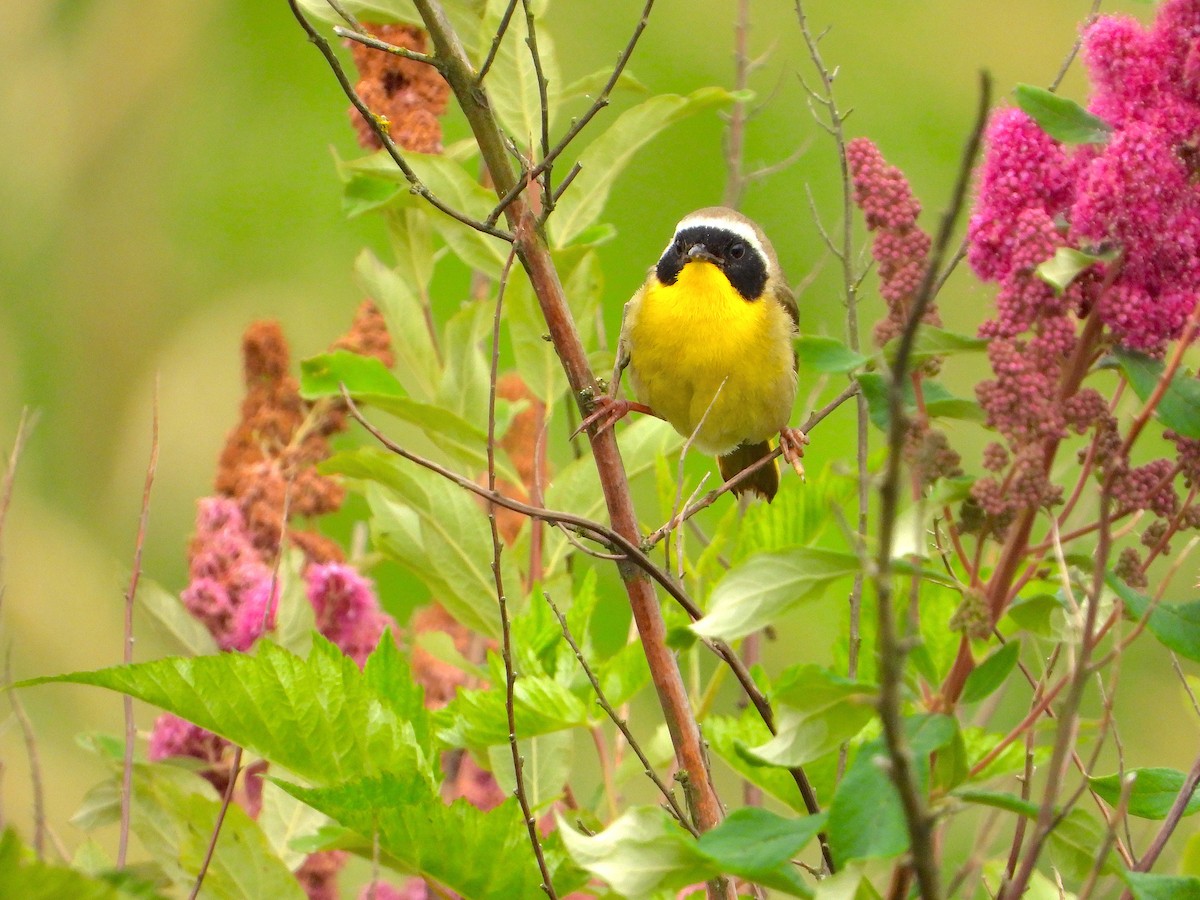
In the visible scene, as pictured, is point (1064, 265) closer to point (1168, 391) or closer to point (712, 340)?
point (1168, 391)

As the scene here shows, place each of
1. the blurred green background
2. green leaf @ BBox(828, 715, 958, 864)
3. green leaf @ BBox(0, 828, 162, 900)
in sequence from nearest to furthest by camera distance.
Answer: green leaf @ BBox(0, 828, 162, 900), green leaf @ BBox(828, 715, 958, 864), the blurred green background

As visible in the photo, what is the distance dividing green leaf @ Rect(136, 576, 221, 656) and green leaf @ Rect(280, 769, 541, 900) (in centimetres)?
54

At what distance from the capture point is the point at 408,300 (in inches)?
61.8

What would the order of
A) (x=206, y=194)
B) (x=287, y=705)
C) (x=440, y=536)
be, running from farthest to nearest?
(x=206, y=194), (x=440, y=536), (x=287, y=705)

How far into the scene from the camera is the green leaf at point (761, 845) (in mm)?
754

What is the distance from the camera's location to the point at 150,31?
2.93 m

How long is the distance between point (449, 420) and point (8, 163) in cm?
201

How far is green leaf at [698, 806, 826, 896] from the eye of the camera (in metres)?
0.75

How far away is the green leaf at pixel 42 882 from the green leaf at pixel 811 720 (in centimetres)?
38

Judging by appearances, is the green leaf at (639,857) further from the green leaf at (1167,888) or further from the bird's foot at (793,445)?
the bird's foot at (793,445)

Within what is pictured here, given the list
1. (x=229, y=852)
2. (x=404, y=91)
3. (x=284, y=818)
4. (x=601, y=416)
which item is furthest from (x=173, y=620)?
(x=404, y=91)

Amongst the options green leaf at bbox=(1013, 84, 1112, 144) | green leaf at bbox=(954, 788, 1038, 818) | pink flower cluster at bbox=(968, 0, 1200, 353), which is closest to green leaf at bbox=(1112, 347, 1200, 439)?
pink flower cluster at bbox=(968, 0, 1200, 353)

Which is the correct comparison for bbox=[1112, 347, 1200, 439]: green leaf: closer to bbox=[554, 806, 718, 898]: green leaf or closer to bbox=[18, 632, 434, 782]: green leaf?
bbox=[554, 806, 718, 898]: green leaf

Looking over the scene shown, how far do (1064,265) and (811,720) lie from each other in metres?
0.33
